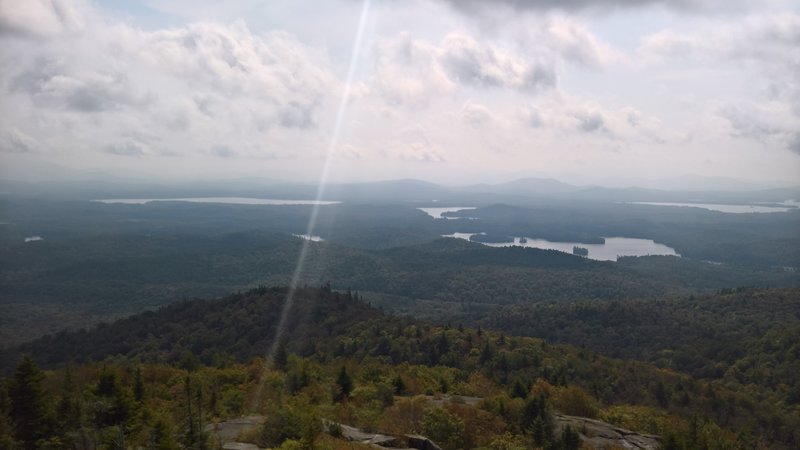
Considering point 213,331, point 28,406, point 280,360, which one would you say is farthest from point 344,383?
point 213,331

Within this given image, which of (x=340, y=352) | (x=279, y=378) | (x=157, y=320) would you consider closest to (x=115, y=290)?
(x=157, y=320)

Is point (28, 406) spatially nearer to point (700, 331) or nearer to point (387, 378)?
point (387, 378)

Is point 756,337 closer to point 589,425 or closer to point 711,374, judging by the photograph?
point 711,374

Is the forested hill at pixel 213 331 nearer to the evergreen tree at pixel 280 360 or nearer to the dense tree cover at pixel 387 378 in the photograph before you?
the dense tree cover at pixel 387 378

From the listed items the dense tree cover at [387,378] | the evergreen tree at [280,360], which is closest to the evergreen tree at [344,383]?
the dense tree cover at [387,378]

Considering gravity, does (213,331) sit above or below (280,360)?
below

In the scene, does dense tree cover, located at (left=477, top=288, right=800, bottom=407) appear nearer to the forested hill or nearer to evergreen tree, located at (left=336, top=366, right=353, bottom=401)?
the forested hill
